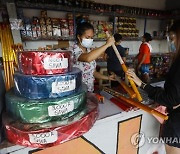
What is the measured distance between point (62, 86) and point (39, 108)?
124 mm

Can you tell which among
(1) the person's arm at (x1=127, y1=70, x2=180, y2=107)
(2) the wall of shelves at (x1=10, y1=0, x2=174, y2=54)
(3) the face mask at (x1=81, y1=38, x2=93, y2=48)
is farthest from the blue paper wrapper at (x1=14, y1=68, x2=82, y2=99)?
(2) the wall of shelves at (x1=10, y1=0, x2=174, y2=54)

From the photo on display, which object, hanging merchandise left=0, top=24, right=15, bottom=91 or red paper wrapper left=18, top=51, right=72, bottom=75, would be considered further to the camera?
hanging merchandise left=0, top=24, right=15, bottom=91

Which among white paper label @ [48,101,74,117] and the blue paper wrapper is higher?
the blue paper wrapper

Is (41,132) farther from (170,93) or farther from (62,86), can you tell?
(170,93)

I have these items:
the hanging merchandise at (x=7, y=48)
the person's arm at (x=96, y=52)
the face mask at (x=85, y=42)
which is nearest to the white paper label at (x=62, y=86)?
the person's arm at (x=96, y=52)

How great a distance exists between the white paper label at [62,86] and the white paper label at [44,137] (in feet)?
0.54

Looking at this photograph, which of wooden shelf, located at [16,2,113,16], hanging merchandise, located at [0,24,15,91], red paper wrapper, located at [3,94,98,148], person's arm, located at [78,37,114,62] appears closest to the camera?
red paper wrapper, located at [3,94,98,148]

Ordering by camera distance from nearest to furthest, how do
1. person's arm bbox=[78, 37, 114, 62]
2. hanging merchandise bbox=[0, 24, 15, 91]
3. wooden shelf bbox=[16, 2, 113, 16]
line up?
person's arm bbox=[78, 37, 114, 62]
hanging merchandise bbox=[0, 24, 15, 91]
wooden shelf bbox=[16, 2, 113, 16]

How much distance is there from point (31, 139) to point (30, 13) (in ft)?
8.90

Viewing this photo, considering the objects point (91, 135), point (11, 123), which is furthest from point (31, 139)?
point (91, 135)

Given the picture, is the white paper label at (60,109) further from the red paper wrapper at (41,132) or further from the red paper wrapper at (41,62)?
the red paper wrapper at (41,62)

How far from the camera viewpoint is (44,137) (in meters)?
0.67

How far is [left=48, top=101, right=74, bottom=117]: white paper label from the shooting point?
688 millimetres

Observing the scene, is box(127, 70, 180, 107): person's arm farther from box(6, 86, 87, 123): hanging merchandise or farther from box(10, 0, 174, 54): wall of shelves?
box(10, 0, 174, 54): wall of shelves
